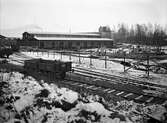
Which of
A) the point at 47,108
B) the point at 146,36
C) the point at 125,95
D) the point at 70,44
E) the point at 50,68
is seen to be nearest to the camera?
the point at 47,108

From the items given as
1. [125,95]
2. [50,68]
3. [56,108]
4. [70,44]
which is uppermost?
[70,44]

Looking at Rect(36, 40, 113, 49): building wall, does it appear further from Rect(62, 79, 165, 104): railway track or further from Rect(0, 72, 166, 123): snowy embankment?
Rect(0, 72, 166, 123): snowy embankment

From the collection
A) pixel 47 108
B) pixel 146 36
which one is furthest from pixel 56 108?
pixel 146 36

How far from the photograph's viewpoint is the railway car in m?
16.1

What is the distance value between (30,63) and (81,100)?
10435mm

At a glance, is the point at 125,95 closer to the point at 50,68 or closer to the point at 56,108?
the point at 56,108

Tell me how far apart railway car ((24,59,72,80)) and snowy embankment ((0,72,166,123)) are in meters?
6.15

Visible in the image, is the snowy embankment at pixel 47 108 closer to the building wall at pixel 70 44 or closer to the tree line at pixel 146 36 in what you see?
the building wall at pixel 70 44

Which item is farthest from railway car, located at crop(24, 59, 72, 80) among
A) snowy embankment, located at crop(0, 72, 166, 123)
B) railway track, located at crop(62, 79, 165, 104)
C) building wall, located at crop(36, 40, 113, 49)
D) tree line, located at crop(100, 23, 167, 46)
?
tree line, located at crop(100, 23, 167, 46)

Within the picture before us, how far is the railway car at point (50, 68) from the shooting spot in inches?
633

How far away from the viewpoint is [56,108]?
8.38m

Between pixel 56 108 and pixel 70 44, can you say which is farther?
pixel 70 44

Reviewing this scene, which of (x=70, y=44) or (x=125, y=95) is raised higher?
(x=70, y=44)

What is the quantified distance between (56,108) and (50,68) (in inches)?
326
